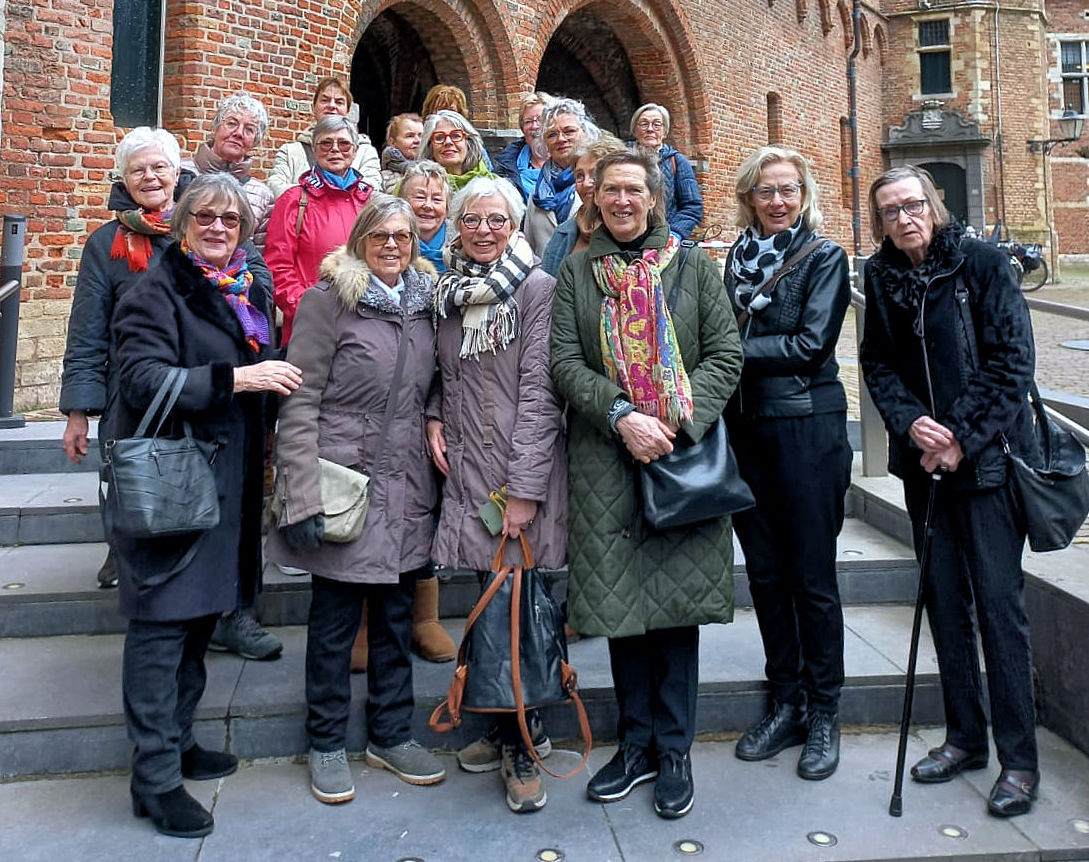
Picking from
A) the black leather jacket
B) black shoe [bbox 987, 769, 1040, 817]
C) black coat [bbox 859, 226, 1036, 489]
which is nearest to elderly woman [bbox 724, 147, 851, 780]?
the black leather jacket

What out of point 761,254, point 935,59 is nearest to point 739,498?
point 761,254

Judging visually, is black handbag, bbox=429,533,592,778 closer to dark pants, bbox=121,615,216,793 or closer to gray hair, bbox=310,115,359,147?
dark pants, bbox=121,615,216,793

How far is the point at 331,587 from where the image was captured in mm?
2738

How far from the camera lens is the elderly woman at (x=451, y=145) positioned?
393 cm

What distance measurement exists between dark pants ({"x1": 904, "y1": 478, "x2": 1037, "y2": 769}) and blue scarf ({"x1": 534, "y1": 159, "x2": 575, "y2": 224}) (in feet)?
5.65

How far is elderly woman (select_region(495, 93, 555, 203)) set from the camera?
4.23 meters

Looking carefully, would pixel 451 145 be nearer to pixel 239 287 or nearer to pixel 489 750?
pixel 239 287

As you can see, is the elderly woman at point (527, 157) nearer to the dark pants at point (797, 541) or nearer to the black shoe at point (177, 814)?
the dark pants at point (797, 541)

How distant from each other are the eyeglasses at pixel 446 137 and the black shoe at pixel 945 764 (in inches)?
113

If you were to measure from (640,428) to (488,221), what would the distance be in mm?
740

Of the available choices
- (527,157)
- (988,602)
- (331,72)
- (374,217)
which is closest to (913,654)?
(988,602)

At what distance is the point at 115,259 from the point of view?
118 inches

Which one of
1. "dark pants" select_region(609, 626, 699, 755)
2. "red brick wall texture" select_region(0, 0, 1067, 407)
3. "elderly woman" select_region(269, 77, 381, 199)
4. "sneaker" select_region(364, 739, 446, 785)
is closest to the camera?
"dark pants" select_region(609, 626, 699, 755)

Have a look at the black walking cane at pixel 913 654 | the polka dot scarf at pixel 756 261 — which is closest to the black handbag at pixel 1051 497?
the black walking cane at pixel 913 654
